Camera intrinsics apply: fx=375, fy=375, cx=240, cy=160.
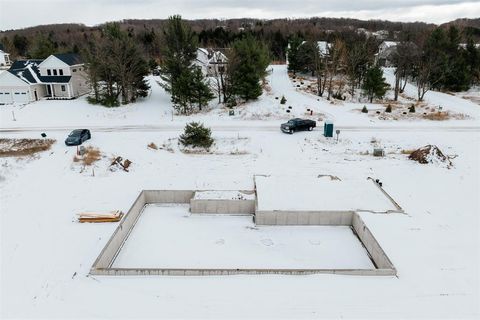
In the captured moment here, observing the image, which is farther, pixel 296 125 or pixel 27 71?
pixel 27 71

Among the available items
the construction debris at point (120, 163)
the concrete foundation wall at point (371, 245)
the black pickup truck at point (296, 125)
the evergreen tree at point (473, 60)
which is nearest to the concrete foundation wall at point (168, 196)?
the construction debris at point (120, 163)

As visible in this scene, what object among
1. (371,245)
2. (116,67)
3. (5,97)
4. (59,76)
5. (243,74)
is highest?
(116,67)

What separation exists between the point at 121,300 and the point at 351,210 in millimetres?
12078

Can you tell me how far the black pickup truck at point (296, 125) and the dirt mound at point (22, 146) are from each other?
19.0 m

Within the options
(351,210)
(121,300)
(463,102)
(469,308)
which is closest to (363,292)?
(469,308)

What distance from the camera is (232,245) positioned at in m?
17.6

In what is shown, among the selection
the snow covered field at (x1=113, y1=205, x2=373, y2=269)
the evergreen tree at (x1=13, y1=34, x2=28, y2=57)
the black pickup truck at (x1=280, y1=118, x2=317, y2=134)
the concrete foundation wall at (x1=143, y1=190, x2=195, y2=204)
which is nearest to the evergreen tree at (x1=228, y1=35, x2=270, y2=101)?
the black pickup truck at (x1=280, y1=118, x2=317, y2=134)

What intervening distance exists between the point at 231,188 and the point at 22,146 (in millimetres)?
17967

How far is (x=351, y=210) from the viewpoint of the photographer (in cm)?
1953

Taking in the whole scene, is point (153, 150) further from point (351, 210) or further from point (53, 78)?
point (53, 78)

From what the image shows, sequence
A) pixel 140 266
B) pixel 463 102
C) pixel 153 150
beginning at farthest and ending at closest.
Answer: pixel 463 102 → pixel 153 150 → pixel 140 266

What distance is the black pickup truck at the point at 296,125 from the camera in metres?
32.5

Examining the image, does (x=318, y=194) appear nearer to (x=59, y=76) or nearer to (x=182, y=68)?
(x=182, y=68)

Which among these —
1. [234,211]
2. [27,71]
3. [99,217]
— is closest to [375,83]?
[234,211]
